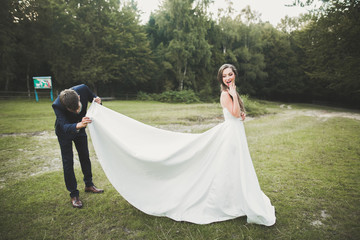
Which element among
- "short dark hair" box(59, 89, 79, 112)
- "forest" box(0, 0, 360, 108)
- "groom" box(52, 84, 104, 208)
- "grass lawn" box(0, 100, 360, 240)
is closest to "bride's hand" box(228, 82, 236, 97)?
"grass lawn" box(0, 100, 360, 240)

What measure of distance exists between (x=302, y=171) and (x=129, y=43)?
107ft

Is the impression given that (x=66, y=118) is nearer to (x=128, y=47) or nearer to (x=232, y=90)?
(x=232, y=90)

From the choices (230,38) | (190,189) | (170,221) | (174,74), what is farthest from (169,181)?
(230,38)

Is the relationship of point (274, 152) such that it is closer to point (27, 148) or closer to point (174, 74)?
point (27, 148)

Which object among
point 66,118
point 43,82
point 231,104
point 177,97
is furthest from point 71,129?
point 177,97

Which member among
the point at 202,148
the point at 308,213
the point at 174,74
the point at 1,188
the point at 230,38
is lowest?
the point at 1,188

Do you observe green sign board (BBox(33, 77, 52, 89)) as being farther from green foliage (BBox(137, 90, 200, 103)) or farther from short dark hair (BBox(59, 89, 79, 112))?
short dark hair (BBox(59, 89, 79, 112))

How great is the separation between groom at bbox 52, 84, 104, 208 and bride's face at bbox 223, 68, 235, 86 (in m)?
2.19

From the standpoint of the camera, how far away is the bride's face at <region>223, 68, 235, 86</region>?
2975mm

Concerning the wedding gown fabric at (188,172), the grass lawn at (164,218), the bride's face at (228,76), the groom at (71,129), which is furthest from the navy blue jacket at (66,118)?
the bride's face at (228,76)

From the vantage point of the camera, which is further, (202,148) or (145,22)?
(145,22)

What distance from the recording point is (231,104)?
2855 mm

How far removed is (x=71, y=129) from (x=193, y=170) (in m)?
1.93

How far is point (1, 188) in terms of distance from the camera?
3877 millimetres
